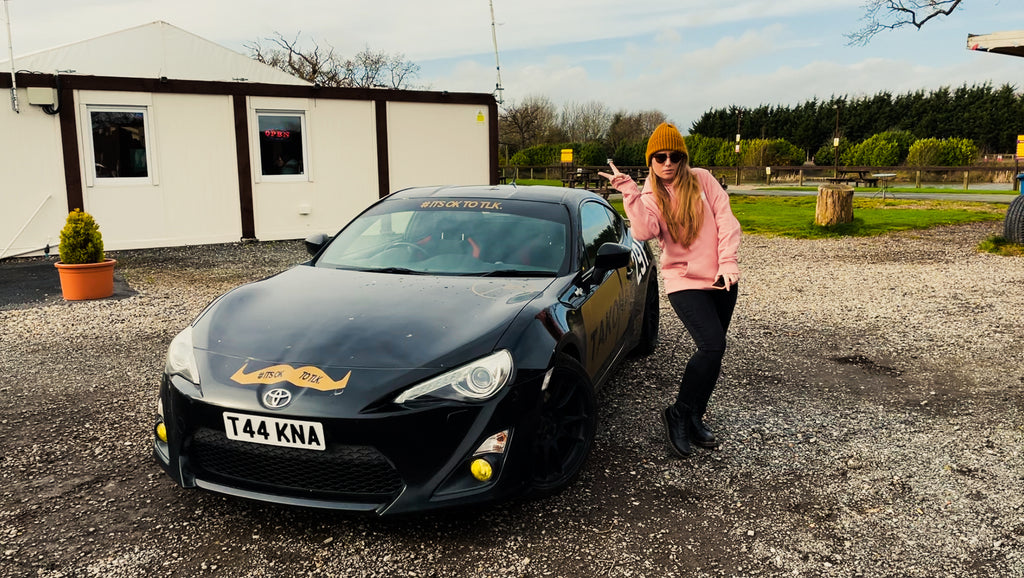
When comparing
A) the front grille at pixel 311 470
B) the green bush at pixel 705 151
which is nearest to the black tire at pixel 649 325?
the front grille at pixel 311 470

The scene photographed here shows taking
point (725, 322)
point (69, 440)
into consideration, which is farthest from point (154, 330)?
point (725, 322)

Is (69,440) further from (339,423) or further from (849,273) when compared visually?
(849,273)

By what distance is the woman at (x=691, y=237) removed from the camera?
150 inches

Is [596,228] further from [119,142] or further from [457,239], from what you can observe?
[119,142]

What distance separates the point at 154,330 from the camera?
717cm

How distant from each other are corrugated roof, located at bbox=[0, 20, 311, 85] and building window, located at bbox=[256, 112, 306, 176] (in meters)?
5.21

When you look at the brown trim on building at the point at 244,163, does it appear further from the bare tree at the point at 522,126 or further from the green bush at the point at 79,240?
the bare tree at the point at 522,126

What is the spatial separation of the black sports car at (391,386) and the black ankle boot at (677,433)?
43 cm

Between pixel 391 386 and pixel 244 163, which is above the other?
pixel 244 163

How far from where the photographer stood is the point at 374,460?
9.31 ft

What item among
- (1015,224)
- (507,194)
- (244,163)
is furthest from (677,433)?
(244,163)

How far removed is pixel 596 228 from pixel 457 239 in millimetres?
1091

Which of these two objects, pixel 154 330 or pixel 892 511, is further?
pixel 154 330

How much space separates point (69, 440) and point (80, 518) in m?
1.12
